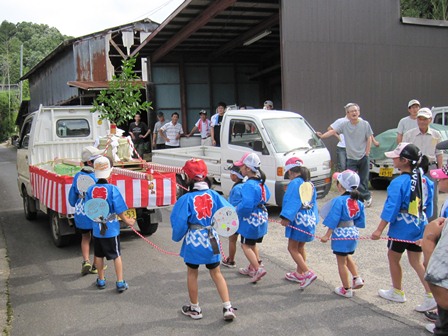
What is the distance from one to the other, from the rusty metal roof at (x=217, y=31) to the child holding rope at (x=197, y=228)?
941 cm

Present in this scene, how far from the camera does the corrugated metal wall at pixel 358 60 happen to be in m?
13.0

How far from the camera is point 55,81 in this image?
30297mm

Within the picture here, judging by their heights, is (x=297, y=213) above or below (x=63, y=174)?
below

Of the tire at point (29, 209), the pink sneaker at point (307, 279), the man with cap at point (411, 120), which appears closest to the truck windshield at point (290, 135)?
the man with cap at point (411, 120)

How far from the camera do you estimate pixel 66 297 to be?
513 cm

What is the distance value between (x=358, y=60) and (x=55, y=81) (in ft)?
72.9

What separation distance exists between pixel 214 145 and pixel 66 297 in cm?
796

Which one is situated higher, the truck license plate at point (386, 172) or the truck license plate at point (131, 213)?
the truck license plate at point (386, 172)

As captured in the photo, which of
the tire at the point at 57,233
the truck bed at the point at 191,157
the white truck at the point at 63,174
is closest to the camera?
the white truck at the point at 63,174

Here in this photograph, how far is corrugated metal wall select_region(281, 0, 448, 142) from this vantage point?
13.0 meters

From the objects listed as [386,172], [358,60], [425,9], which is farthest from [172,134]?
[425,9]

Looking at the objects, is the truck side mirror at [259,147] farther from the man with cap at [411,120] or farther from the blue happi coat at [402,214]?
the blue happi coat at [402,214]

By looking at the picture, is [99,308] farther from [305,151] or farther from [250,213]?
[305,151]

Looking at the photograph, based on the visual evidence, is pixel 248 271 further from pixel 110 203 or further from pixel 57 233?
pixel 57 233
